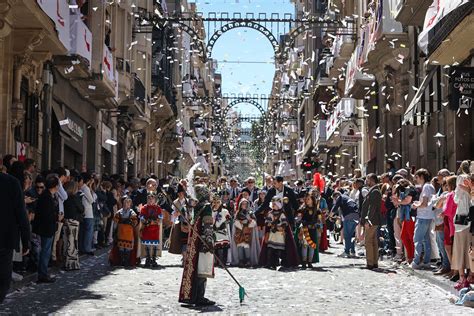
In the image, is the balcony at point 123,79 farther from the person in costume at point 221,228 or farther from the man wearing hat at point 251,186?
the person in costume at point 221,228

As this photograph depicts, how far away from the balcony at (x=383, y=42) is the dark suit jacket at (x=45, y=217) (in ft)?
48.6

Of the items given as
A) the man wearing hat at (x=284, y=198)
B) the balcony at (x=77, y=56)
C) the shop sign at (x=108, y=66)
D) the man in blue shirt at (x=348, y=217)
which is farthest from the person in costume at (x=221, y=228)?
the shop sign at (x=108, y=66)

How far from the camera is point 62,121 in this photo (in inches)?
1022

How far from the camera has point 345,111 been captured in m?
39.7

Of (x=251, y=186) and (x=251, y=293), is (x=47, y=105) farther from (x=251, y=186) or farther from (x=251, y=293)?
(x=251, y=293)

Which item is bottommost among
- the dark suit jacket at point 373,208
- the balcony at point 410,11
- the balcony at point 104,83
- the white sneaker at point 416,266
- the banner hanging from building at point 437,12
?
the white sneaker at point 416,266

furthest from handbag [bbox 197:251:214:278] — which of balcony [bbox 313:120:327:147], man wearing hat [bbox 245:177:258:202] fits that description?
balcony [bbox 313:120:327:147]

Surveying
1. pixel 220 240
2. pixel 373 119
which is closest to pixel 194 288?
pixel 220 240

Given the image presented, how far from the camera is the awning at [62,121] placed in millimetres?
25844

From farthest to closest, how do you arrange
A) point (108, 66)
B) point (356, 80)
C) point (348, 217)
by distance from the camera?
point (356, 80)
point (108, 66)
point (348, 217)

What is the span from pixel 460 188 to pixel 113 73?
65.4 feet

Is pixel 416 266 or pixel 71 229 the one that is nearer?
pixel 71 229

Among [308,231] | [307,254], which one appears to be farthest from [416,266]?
[308,231]

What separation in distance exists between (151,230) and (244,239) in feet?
6.12
